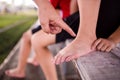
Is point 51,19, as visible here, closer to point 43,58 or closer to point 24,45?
point 43,58

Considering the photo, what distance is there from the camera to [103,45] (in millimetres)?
1233

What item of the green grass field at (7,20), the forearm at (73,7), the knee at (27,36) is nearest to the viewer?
the forearm at (73,7)

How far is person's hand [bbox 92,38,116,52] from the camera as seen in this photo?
1229mm

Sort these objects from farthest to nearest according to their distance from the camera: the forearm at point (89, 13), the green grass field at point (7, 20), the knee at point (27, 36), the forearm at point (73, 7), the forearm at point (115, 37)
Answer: the green grass field at point (7, 20), the knee at point (27, 36), the forearm at point (73, 7), the forearm at point (115, 37), the forearm at point (89, 13)

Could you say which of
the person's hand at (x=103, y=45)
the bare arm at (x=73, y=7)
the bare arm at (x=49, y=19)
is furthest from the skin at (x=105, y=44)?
the bare arm at (x=73, y=7)

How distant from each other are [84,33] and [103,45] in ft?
0.36

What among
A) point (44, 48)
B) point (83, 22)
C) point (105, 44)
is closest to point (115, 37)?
point (105, 44)

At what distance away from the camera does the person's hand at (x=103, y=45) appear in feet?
4.03

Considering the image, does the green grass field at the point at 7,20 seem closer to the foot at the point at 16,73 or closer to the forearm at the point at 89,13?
the foot at the point at 16,73

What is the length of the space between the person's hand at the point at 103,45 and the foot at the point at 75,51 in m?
0.03

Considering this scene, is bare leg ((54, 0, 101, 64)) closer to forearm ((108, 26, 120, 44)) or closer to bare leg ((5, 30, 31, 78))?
forearm ((108, 26, 120, 44))

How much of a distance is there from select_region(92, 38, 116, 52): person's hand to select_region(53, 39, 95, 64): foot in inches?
1.0

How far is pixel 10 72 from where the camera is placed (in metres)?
2.40

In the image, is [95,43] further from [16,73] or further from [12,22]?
[12,22]
